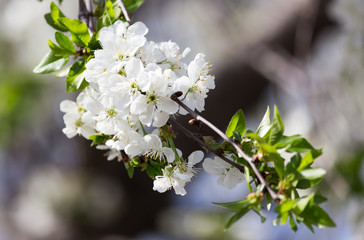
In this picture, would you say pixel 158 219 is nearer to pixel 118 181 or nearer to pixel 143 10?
pixel 118 181

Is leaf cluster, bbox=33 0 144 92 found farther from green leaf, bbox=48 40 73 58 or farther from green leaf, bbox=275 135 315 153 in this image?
green leaf, bbox=275 135 315 153

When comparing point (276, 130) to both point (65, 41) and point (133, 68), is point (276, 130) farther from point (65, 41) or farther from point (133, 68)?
point (65, 41)

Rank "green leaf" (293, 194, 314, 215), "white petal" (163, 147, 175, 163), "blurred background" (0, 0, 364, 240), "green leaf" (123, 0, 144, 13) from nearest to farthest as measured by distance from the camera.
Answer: "green leaf" (293, 194, 314, 215) < "white petal" (163, 147, 175, 163) < "green leaf" (123, 0, 144, 13) < "blurred background" (0, 0, 364, 240)

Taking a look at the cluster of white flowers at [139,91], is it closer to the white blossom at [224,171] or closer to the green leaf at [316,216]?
the white blossom at [224,171]

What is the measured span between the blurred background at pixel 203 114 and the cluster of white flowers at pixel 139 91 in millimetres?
1218

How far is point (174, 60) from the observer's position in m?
0.73

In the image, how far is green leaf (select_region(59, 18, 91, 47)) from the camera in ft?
2.29

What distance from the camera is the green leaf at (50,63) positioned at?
738 millimetres

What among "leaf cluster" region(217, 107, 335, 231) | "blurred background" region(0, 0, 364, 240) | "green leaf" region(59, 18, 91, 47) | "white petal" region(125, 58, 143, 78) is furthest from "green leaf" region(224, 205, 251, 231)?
"blurred background" region(0, 0, 364, 240)

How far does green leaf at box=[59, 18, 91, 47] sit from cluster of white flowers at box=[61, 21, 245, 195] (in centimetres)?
4

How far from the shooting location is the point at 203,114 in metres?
2.51

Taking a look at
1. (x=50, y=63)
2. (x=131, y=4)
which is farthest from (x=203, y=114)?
(x=50, y=63)

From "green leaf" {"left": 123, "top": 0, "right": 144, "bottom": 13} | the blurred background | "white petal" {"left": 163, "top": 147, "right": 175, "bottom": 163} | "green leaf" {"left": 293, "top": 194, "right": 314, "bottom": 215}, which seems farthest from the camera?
the blurred background

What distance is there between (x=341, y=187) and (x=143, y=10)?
1.47 m
